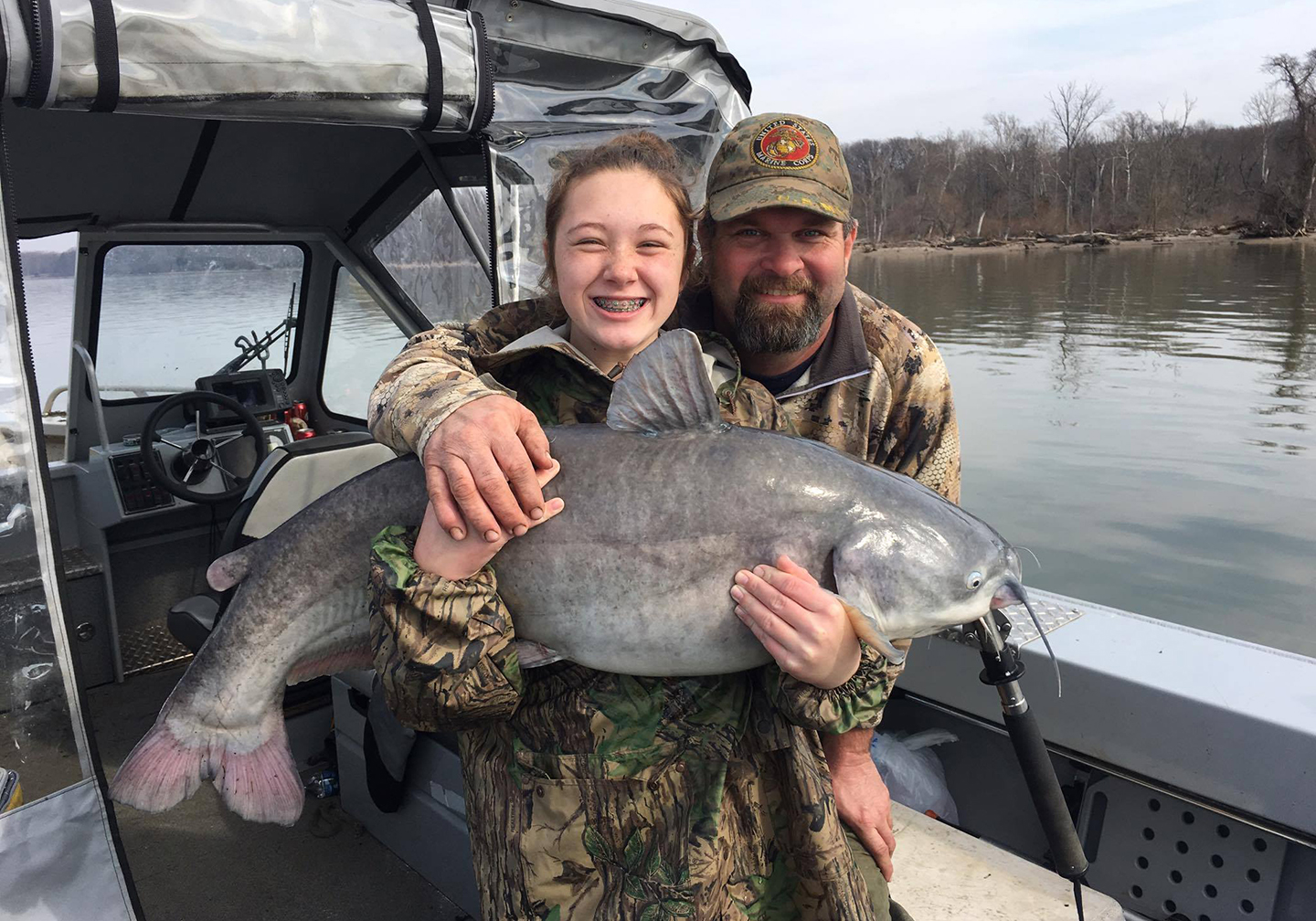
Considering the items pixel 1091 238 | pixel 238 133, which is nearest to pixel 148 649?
pixel 238 133

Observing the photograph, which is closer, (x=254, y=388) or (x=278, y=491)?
(x=278, y=491)

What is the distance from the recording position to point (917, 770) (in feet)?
11.3

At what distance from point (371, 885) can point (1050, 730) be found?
2.76 m

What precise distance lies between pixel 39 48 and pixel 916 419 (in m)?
2.75

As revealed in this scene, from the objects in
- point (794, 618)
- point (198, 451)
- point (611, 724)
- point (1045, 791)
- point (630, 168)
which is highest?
point (630, 168)

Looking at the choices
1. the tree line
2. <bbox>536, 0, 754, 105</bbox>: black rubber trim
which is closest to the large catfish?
<bbox>536, 0, 754, 105</bbox>: black rubber trim

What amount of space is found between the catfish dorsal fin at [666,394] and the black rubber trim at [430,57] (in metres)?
2.04

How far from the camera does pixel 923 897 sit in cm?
261

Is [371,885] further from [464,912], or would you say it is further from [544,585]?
[544,585]

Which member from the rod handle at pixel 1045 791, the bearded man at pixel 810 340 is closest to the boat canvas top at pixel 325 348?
the rod handle at pixel 1045 791

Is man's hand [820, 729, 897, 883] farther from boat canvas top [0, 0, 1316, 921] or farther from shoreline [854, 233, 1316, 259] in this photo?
shoreline [854, 233, 1316, 259]

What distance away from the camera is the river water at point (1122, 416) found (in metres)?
6.30

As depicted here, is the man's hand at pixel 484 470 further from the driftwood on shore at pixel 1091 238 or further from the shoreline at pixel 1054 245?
the driftwood on shore at pixel 1091 238

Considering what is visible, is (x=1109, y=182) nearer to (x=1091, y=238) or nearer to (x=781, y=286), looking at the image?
(x=1091, y=238)
